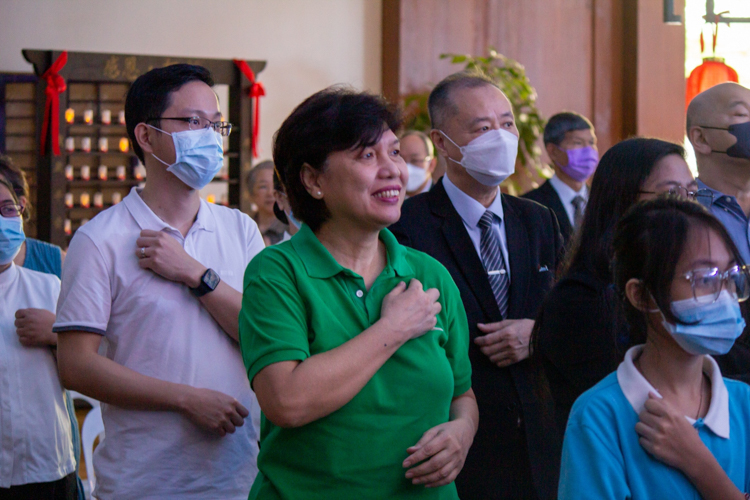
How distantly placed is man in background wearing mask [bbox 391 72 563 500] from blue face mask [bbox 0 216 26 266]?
1115 mm

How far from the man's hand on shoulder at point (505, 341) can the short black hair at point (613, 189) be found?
246mm

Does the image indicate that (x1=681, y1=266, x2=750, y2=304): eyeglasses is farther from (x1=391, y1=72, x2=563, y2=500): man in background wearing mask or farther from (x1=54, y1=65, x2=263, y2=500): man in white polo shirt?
(x1=54, y1=65, x2=263, y2=500): man in white polo shirt

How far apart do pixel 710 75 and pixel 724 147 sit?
5.85 ft

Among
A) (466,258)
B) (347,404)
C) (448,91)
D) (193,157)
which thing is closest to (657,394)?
(347,404)

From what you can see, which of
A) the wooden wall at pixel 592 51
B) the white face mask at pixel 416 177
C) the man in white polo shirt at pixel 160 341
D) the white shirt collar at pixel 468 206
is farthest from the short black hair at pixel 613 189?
the wooden wall at pixel 592 51

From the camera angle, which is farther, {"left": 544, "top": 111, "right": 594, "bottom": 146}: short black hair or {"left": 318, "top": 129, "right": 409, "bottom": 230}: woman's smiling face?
{"left": 544, "top": 111, "right": 594, "bottom": 146}: short black hair

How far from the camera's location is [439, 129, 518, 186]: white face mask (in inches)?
86.2

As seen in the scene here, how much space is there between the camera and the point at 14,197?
7.48 ft

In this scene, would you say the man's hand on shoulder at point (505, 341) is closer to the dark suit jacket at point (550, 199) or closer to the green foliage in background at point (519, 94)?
the dark suit jacket at point (550, 199)

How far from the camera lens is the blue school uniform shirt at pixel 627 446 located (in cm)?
121

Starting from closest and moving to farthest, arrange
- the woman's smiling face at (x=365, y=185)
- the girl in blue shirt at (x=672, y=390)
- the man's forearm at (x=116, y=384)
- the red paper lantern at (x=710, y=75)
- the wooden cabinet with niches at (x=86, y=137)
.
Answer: the girl in blue shirt at (x=672, y=390), the woman's smiling face at (x=365, y=185), the man's forearm at (x=116, y=384), the red paper lantern at (x=710, y=75), the wooden cabinet with niches at (x=86, y=137)

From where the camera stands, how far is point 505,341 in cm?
192

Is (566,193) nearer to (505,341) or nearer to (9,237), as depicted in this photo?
(505,341)

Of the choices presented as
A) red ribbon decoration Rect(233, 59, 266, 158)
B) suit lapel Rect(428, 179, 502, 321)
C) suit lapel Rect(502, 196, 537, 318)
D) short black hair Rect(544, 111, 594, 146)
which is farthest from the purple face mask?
red ribbon decoration Rect(233, 59, 266, 158)
